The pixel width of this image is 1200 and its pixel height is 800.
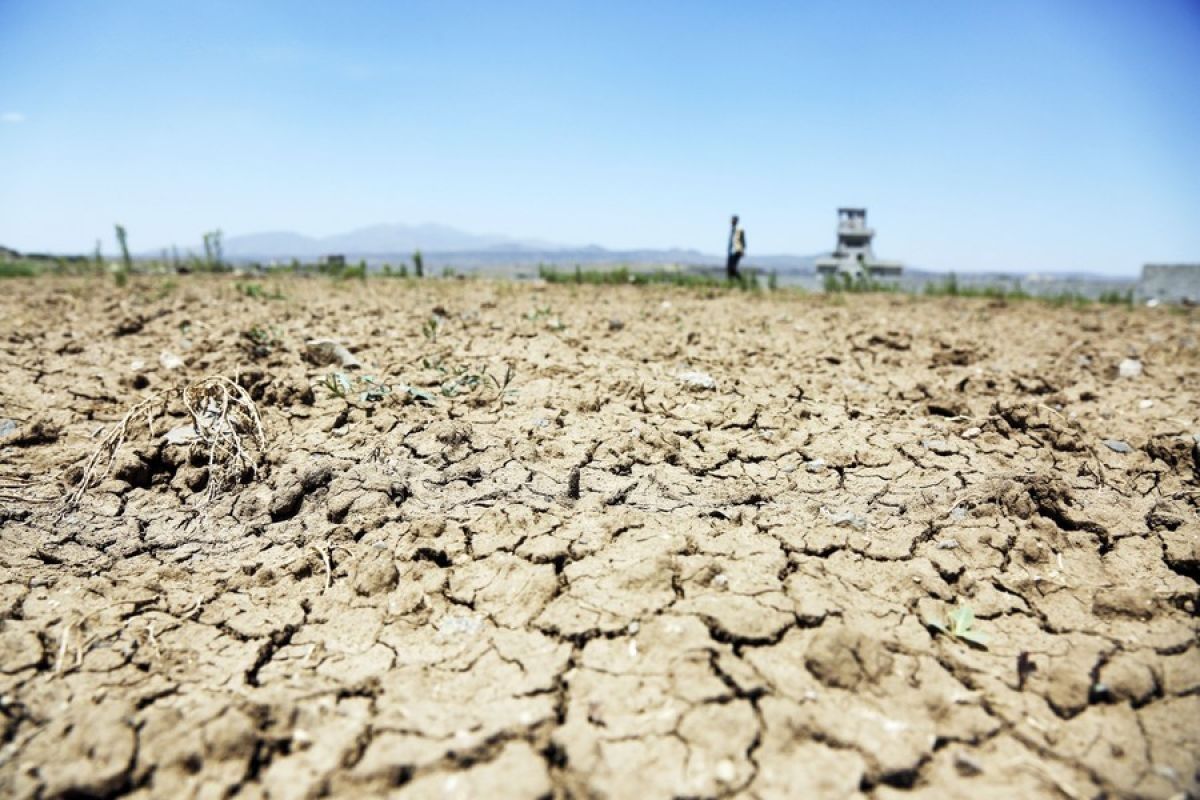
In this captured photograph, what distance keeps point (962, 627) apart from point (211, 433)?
290 cm

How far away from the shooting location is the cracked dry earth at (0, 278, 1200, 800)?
1371 mm

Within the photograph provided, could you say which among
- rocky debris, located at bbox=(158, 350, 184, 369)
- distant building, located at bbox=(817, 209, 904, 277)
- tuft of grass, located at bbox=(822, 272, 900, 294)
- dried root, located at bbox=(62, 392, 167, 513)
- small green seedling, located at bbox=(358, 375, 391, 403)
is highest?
distant building, located at bbox=(817, 209, 904, 277)

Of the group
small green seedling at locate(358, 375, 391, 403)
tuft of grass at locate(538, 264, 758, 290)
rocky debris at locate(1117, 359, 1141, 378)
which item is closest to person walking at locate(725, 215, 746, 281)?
tuft of grass at locate(538, 264, 758, 290)

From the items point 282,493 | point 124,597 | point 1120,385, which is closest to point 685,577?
point 282,493

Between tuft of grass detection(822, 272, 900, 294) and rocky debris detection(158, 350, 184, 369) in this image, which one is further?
tuft of grass detection(822, 272, 900, 294)

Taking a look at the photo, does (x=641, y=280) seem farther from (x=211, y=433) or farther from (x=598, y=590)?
(x=598, y=590)

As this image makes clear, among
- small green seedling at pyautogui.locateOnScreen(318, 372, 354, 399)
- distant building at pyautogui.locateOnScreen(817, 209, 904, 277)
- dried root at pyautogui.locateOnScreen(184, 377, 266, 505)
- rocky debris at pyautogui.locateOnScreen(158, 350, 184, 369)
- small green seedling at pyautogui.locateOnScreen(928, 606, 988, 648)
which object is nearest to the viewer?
small green seedling at pyautogui.locateOnScreen(928, 606, 988, 648)

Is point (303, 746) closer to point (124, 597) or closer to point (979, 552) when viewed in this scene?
point (124, 597)

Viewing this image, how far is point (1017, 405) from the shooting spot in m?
3.29

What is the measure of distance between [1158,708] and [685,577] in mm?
1156

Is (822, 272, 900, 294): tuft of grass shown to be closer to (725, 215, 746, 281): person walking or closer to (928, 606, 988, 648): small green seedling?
(725, 215, 746, 281): person walking

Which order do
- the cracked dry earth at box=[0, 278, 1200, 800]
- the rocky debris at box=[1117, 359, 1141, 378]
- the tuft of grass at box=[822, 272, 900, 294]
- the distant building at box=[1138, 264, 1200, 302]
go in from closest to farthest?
the cracked dry earth at box=[0, 278, 1200, 800] < the rocky debris at box=[1117, 359, 1141, 378] < the tuft of grass at box=[822, 272, 900, 294] < the distant building at box=[1138, 264, 1200, 302]

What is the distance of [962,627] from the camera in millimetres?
1772

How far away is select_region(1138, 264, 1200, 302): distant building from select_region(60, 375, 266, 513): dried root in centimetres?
1358
